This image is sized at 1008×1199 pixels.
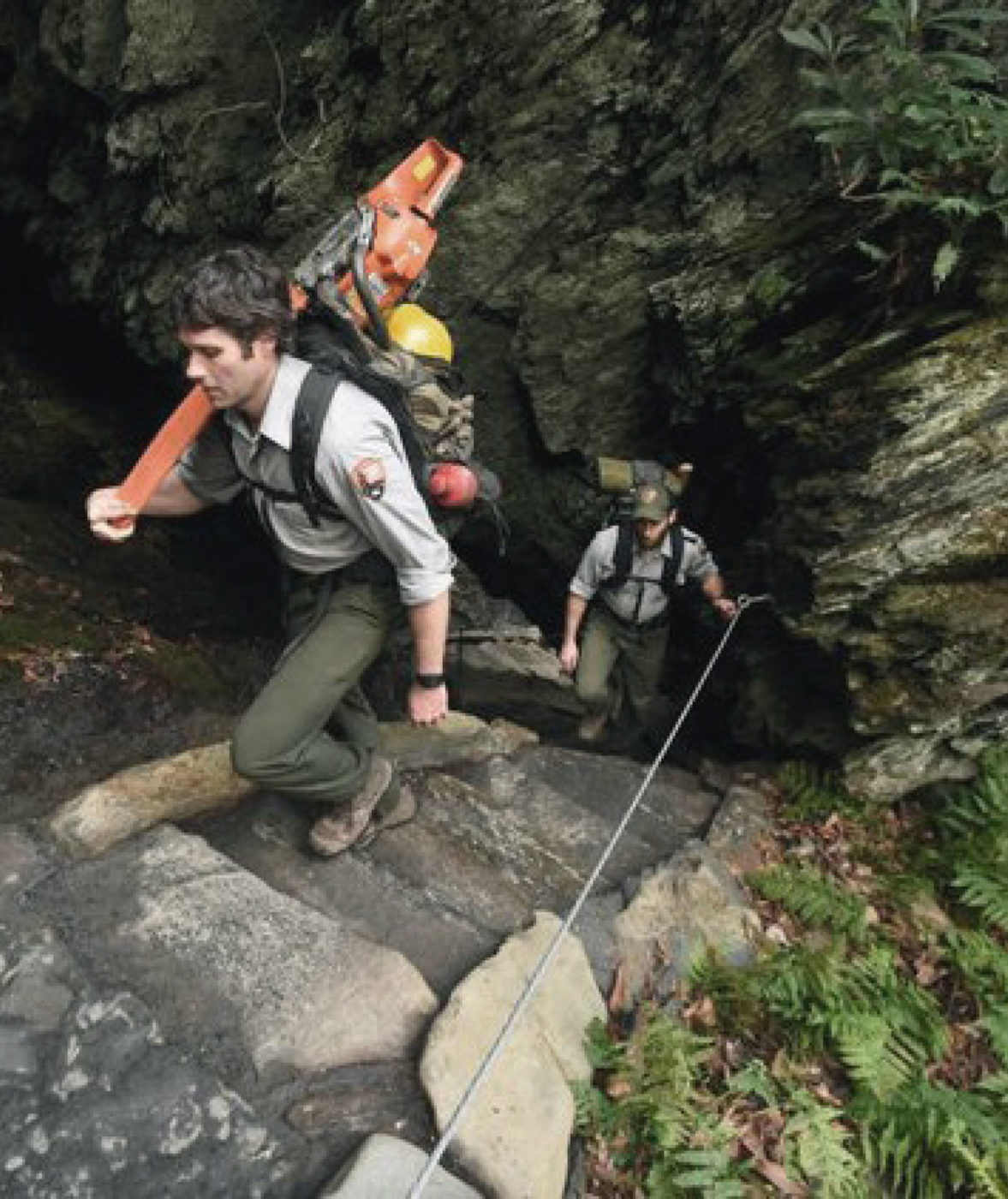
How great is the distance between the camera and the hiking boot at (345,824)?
14.6 ft

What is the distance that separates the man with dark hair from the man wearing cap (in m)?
3.25

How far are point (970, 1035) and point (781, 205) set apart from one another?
19.9 ft

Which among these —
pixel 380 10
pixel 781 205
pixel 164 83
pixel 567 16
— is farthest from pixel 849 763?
pixel 164 83

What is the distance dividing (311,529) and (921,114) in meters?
4.60

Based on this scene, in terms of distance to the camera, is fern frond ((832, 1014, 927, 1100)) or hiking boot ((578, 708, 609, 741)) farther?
hiking boot ((578, 708, 609, 741))

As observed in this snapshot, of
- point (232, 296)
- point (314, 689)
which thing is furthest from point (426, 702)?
point (232, 296)

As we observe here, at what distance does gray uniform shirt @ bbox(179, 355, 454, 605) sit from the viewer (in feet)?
11.1

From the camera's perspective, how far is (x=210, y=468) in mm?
4082

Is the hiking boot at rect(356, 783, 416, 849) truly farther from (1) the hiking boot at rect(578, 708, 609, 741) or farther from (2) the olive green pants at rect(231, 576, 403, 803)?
(1) the hiking boot at rect(578, 708, 609, 741)

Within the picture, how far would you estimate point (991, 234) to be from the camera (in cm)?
537

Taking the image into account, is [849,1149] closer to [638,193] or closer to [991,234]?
[991,234]

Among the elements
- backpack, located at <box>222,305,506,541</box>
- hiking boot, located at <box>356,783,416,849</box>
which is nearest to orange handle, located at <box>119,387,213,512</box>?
backpack, located at <box>222,305,506,541</box>

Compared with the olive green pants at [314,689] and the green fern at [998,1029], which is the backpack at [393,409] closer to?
the olive green pants at [314,689]

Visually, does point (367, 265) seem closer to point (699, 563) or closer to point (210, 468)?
point (210, 468)
